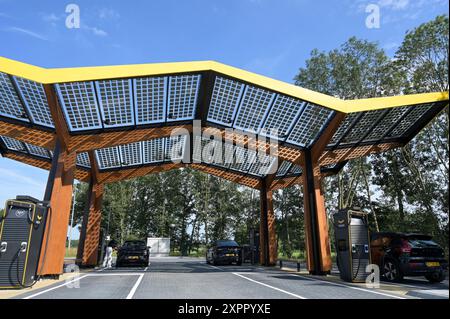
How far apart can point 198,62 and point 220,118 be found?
4.56 m

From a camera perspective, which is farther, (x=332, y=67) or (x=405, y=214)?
(x=405, y=214)

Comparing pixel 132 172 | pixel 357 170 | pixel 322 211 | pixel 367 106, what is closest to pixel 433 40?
pixel 367 106

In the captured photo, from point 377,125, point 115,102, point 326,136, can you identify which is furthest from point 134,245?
point 377,125

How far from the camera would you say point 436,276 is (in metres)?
11.2

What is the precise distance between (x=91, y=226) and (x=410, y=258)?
1808 centimetres

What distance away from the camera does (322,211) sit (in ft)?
51.4

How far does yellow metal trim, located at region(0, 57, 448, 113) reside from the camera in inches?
417

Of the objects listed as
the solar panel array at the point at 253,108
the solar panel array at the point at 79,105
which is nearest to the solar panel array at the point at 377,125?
the solar panel array at the point at 253,108

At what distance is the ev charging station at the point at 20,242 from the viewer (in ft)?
29.8

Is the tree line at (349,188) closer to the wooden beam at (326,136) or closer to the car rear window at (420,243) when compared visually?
the car rear window at (420,243)

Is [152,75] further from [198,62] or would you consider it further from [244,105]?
[244,105]

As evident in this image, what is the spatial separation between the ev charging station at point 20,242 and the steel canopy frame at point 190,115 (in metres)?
3.89

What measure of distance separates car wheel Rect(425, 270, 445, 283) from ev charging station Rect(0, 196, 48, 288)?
12226 mm

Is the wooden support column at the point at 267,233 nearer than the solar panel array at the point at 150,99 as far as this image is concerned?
No
